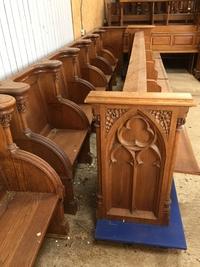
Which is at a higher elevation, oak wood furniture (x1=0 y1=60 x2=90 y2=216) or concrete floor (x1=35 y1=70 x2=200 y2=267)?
oak wood furniture (x1=0 y1=60 x2=90 y2=216)

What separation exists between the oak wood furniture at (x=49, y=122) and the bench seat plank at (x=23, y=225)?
27 cm

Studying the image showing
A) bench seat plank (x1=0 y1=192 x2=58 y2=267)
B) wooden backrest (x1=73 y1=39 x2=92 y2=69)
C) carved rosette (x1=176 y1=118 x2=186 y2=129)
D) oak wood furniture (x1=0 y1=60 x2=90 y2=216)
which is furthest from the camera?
wooden backrest (x1=73 y1=39 x2=92 y2=69)

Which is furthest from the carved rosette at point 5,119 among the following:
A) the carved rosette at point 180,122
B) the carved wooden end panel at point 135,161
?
the carved rosette at point 180,122

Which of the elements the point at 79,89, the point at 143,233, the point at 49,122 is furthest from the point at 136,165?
the point at 79,89

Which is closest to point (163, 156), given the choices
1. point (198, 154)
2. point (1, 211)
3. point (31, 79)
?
point (1, 211)

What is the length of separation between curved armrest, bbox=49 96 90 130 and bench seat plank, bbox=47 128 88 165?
0.04 m

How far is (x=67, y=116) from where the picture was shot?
6.34ft

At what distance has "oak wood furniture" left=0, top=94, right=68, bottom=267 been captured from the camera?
3.27 ft


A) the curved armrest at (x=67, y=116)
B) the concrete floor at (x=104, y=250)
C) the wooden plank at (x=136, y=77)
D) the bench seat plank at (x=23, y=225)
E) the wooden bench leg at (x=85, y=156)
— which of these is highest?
the wooden plank at (x=136, y=77)

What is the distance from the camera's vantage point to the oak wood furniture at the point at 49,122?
4.28 ft

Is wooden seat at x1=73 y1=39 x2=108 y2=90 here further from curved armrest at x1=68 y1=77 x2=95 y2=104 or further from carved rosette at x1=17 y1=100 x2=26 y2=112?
carved rosette at x1=17 y1=100 x2=26 y2=112

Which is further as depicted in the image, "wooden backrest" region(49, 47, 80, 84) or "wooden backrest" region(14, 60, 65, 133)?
"wooden backrest" region(49, 47, 80, 84)

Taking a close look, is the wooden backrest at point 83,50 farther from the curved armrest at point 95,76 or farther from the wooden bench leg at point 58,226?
the wooden bench leg at point 58,226

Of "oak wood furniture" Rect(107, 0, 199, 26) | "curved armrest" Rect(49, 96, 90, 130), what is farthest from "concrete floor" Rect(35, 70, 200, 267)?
"oak wood furniture" Rect(107, 0, 199, 26)
